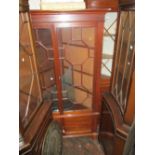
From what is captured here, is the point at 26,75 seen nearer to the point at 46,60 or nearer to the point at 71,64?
the point at 46,60

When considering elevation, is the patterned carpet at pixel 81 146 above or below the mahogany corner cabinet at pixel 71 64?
below

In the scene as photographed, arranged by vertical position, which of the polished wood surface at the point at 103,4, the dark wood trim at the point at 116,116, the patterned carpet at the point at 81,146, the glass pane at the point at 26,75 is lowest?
the patterned carpet at the point at 81,146

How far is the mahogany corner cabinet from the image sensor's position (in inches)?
71.5

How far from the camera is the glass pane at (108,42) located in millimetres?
1990

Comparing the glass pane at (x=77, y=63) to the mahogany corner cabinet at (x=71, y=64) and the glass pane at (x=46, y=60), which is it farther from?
the glass pane at (x=46, y=60)

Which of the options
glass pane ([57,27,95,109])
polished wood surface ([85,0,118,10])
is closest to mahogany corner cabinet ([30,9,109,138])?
glass pane ([57,27,95,109])

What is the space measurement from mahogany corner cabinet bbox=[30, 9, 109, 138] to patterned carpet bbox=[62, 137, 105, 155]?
0.28ft

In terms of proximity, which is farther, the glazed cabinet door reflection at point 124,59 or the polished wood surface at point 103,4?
the polished wood surface at point 103,4

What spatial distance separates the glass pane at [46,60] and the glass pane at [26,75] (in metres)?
0.32

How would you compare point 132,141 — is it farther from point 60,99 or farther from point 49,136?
point 60,99

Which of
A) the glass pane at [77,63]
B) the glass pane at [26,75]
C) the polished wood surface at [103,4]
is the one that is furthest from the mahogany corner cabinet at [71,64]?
the glass pane at [26,75]

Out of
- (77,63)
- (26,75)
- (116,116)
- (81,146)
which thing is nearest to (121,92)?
(116,116)

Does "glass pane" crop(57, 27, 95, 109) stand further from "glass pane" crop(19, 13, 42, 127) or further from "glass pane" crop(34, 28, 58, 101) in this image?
"glass pane" crop(19, 13, 42, 127)
